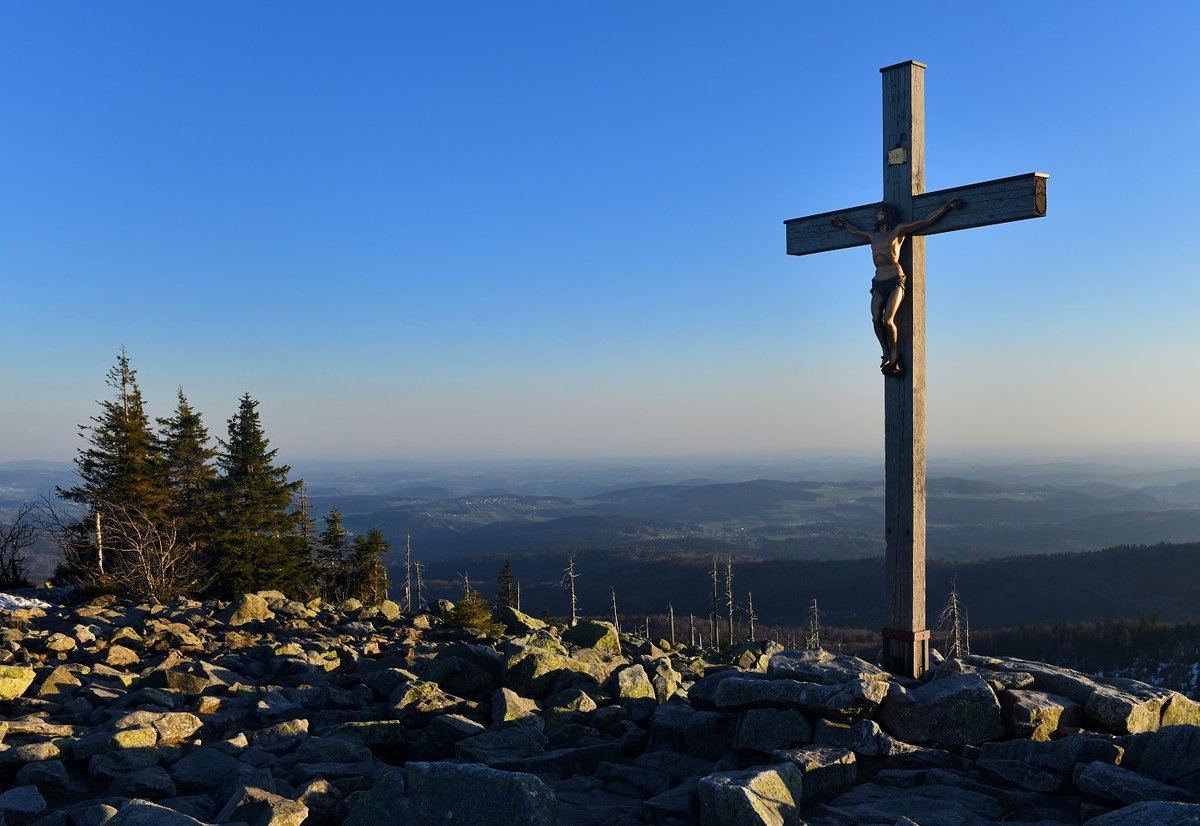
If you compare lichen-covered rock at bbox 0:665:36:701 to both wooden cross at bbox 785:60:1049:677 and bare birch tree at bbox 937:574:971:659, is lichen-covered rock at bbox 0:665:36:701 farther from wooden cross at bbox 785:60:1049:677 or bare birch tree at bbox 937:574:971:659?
bare birch tree at bbox 937:574:971:659

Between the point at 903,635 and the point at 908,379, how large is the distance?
9.14ft

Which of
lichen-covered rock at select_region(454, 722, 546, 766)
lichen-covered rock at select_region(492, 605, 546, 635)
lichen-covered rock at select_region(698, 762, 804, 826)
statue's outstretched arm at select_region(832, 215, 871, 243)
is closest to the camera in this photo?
lichen-covered rock at select_region(698, 762, 804, 826)

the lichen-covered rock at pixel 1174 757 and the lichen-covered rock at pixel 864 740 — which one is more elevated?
the lichen-covered rock at pixel 1174 757

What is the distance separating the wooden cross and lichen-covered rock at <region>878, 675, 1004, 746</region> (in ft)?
6.30

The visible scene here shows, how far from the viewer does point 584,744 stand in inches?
298

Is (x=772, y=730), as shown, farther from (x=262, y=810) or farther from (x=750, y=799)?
(x=262, y=810)

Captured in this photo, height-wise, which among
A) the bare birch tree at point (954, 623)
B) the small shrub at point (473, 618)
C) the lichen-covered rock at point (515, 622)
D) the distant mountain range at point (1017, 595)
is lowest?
the distant mountain range at point (1017, 595)

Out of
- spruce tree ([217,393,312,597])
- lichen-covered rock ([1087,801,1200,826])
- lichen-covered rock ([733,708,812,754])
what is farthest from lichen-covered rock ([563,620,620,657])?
spruce tree ([217,393,312,597])

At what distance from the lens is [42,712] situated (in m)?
8.83

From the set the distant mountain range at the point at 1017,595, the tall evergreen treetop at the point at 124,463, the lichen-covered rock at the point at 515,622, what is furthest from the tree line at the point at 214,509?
the distant mountain range at the point at 1017,595

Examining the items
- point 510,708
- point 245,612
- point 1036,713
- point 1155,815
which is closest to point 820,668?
point 1036,713

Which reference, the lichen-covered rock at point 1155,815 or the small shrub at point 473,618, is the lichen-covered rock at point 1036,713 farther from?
the small shrub at point 473,618

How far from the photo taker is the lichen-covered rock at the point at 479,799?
201 inches

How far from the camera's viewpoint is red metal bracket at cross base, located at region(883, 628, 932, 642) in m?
8.88
